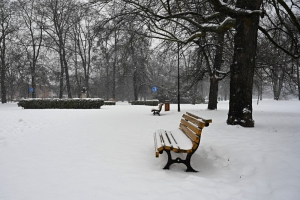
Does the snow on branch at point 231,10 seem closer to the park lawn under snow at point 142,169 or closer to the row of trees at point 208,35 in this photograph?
the row of trees at point 208,35

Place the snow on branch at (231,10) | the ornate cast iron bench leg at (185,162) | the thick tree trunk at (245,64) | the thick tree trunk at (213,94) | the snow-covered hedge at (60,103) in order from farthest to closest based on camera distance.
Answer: the snow-covered hedge at (60,103) < the thick tree trunk at (213,94) < the thick tree trunk at (245,64) < the snow on branch at (231,10) < the ornate cast iron bench leg at (185,162)

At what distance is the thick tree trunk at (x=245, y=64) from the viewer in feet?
21.1

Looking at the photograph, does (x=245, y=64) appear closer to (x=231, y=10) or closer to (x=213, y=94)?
(x=231, y=10)

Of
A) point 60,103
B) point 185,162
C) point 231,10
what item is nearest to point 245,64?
point 231,10

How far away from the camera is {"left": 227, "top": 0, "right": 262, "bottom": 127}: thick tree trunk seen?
6434 mm

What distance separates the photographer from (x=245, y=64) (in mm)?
6461

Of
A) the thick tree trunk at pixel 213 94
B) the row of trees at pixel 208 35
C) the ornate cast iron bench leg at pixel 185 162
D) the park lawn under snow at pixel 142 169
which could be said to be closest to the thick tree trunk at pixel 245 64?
the row of trees at pixel 208 35

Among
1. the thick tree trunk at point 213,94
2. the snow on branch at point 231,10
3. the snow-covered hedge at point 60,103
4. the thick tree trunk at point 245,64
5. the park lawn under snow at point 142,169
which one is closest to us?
the park lawn under snow at point 142,169

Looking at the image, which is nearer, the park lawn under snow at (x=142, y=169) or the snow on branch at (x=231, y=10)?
the park lawn under snow at (x=142, y=169)

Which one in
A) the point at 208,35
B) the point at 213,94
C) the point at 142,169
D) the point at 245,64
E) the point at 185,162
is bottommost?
the point at 142,169

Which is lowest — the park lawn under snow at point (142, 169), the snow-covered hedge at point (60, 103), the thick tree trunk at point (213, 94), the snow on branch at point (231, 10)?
the park lawn under snow at point (142, 169)

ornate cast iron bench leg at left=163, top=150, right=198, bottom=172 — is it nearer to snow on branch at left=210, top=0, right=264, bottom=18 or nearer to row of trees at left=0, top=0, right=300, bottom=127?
row of trees at left=0, top=0, right=300, bottom=127

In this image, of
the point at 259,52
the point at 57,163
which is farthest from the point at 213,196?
the point at 259,52

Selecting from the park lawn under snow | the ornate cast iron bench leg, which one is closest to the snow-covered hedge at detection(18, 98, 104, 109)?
the park lawn under snow
